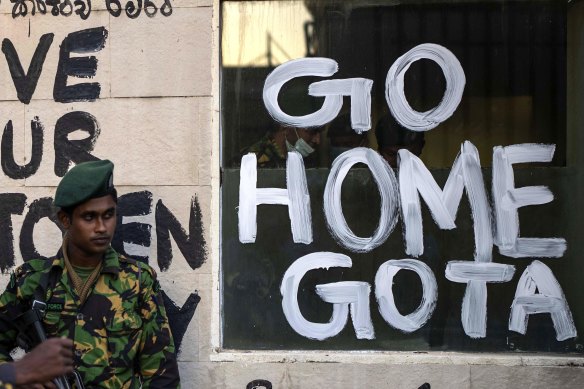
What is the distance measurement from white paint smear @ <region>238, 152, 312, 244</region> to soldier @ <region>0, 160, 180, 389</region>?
93cm

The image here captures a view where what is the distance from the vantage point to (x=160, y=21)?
5363 millimetres

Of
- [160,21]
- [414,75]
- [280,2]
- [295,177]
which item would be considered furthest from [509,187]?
[160,21]

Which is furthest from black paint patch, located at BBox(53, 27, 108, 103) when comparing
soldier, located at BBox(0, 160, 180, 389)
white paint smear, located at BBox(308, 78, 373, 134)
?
white paint smear, located at BBox(308, 78, 373, 134)

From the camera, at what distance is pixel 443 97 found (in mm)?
5336

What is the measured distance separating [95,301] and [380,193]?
1735 mm

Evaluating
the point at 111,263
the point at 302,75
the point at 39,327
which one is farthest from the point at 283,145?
the point at 39,327

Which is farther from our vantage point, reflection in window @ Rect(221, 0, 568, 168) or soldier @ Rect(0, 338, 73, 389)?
reflection in window @ Rect(221, 0, 568, 168)

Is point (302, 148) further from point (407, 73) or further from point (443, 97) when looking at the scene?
point (443, 97)

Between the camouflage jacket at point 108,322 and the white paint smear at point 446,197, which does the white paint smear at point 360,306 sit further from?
the camouflage jacket at point 108,322

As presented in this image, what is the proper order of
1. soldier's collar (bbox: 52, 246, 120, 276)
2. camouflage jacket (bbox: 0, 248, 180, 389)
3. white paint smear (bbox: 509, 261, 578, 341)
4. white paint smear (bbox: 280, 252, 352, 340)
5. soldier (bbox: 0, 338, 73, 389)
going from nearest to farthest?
soldier (bbox: 0, 338, 73, 389)
camouflage jacket (bbox: 0, 248, 180, 389)
soldier's collar (bbox: 52, 246, 120, 276)
white paint smear (bbox: 509, 261, 578, 341)
white paint smear (bbox: 280, 252, 352, 340)

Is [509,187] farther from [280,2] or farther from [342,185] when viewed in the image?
[280,2]

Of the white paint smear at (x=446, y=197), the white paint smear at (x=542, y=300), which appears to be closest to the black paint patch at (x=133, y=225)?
the white paint smear at (x=446, y=197)

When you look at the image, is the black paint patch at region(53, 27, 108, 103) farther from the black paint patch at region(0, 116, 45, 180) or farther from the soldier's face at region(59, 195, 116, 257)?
the soldier's face at region(59, 195, 116, 257)

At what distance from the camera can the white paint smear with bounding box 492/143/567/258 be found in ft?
17.2
